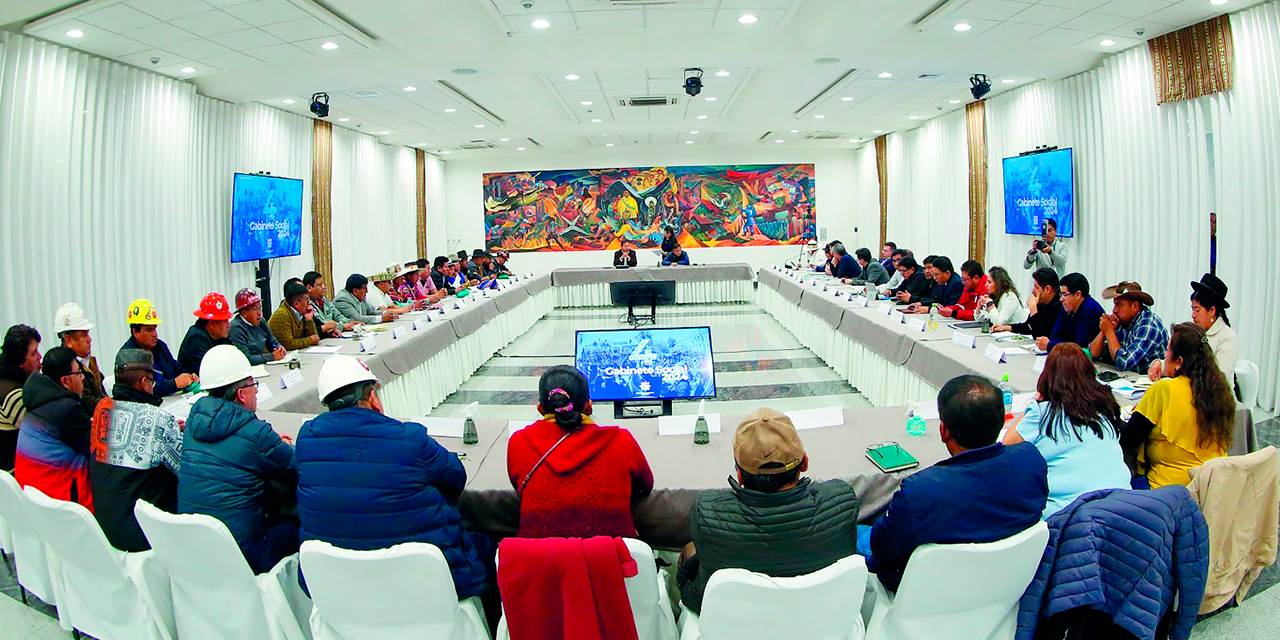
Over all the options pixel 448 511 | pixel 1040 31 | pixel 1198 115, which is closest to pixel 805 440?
pixel 448 511

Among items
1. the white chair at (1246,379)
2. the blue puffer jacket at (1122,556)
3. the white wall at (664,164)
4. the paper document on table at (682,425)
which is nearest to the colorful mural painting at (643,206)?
the white wall at (664,164)

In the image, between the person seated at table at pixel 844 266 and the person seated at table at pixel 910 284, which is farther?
the person seated at table at pixel 844 266

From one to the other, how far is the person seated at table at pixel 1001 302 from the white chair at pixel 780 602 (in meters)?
3.61

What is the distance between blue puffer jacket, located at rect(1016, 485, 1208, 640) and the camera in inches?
69.0

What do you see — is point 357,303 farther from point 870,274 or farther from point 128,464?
point 870,274

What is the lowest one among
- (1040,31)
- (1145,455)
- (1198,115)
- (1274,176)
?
(1145,455)

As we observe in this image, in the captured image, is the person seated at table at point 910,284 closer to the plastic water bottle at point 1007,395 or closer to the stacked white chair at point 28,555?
the plastic water bottle at point 1007,395

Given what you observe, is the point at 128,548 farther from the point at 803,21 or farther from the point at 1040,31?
the point at 1040,31

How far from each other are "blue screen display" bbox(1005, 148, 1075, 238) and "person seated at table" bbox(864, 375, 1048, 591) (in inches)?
266

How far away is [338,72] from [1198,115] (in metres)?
7.15

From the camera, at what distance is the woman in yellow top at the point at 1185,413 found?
89.8 inches

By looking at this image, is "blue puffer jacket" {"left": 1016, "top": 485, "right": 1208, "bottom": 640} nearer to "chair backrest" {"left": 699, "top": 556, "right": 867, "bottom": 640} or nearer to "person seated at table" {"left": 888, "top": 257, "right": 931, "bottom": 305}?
"chair backrest" {"left": 699, "top": 556, "right": 867, "bottom": 640}

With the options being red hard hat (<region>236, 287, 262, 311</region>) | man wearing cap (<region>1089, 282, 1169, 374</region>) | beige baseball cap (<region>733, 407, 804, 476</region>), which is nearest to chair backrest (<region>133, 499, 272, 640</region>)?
beige baseball cap (<region>733, 407, 804, 476</region>)

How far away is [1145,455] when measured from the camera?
2.45m
